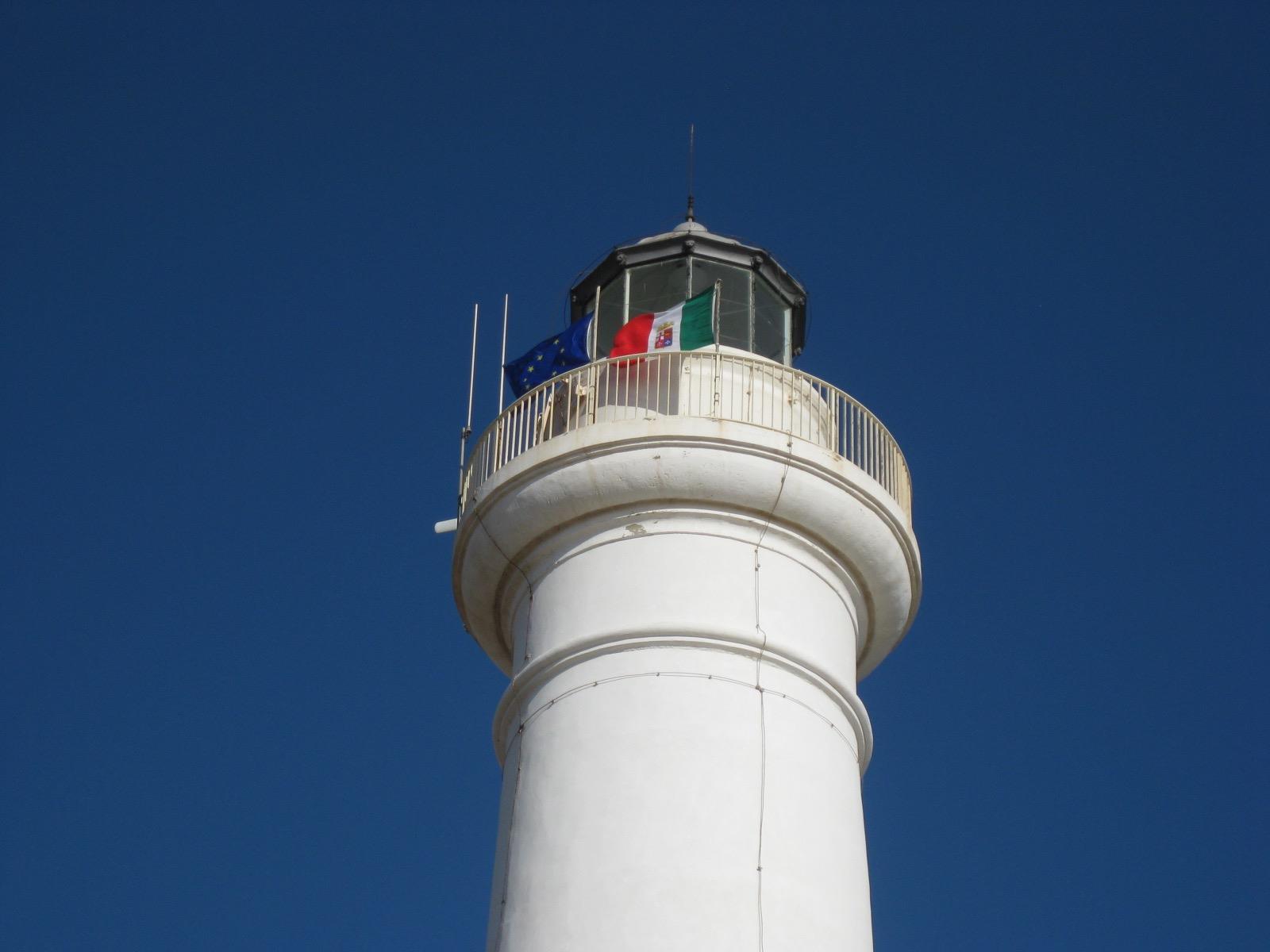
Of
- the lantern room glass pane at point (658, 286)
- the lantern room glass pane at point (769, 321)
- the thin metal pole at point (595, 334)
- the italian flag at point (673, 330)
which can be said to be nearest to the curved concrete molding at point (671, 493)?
the italian flag at point (673, 330)

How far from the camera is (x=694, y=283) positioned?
21516 millimetres

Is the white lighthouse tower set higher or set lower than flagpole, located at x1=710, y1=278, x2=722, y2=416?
lower

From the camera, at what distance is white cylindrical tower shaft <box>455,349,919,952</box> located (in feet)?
52.5

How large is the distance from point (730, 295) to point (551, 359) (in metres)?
2.28

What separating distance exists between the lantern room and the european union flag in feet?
3.00

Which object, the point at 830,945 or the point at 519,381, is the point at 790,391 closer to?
the point at 519,381

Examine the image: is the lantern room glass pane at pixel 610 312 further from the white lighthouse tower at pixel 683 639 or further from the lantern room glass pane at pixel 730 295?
the white lighthouse tower at pixel 683 639

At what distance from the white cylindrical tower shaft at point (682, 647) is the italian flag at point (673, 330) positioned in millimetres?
373

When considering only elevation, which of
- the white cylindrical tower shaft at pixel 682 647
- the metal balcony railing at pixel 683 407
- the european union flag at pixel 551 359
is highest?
the european union flag at pixel 551 359

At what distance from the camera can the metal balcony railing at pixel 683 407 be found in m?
18.9

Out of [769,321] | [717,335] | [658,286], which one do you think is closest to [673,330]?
[717,335]

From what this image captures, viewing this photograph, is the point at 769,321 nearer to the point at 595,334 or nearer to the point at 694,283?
the point at 694,283

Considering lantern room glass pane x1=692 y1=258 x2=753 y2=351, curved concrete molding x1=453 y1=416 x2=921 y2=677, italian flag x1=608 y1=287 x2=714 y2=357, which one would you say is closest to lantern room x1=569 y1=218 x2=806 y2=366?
lantern room glass pane x1=692 y1=258 x2=753 y2=351

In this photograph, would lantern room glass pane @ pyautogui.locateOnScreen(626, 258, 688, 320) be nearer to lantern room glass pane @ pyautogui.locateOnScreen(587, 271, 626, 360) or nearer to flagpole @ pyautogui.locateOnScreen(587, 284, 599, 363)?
lantern room glass pane @ pyautogui.locateOnScreen(587, 271, 626, 360)
